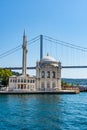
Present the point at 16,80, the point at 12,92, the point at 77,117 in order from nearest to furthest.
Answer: the point at 77,117, the point at 12,92, the point at 16,80

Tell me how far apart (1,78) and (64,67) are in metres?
21.3

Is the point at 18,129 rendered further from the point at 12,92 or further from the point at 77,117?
the point at 12,92

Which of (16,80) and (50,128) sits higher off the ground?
(16,80)

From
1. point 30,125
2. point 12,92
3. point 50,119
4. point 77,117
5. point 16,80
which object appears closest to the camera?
point 30,125

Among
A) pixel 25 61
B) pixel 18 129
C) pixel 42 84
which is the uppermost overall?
pixel 25 61

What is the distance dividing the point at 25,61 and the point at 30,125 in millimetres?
69522

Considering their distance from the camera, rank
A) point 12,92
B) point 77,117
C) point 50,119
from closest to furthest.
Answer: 1. point 50,119
2. point 77,117
3. point 12,92

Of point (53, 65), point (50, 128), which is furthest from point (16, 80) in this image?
point (50, 128)

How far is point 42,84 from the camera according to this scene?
93.2 meters

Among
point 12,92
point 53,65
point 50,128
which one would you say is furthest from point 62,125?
point 53,65

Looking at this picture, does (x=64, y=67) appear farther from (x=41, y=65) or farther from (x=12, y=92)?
(x=12, y=92)

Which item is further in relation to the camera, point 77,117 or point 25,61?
point 25,61

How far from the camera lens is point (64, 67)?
103875 millimetres

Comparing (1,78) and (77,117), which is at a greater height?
(1,78)
